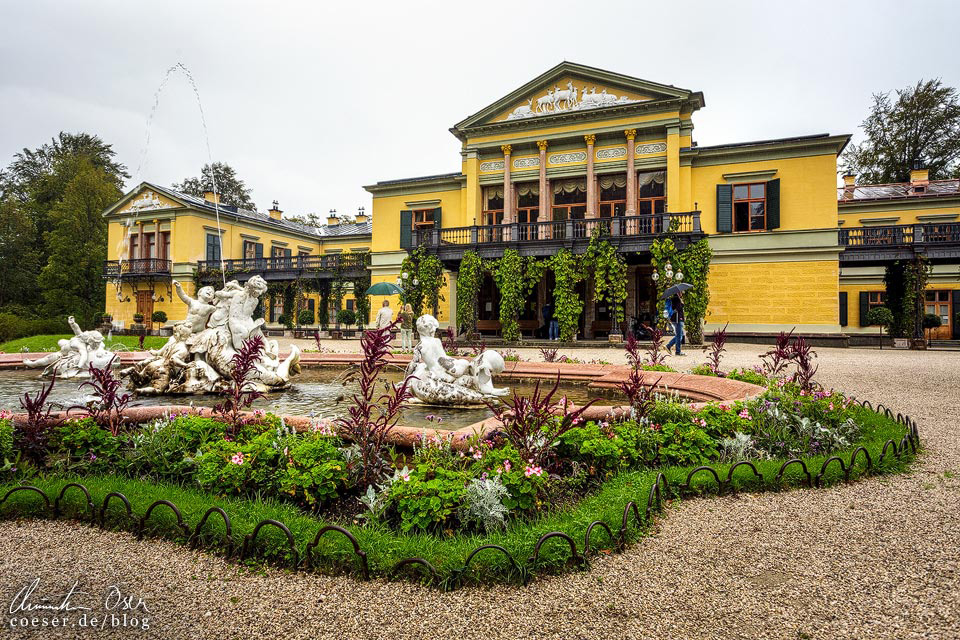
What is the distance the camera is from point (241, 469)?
3.36 meters

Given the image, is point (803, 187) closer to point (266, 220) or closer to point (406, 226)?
point (406, 226)

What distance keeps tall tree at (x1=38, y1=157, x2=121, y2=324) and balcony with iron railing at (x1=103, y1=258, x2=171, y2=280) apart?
2.65 metres

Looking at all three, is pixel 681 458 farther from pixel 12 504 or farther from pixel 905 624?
pixel 12 504

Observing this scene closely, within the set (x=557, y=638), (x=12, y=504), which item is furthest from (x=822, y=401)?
(x=12, y=504)

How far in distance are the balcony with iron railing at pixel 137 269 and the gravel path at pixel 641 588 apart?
35236 millimetres

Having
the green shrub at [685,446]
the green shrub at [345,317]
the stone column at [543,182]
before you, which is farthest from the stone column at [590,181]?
the green shrub at [685,446]

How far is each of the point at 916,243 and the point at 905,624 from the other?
23571mm

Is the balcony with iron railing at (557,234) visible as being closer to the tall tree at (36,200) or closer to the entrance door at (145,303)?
the entrance door at (145,303)

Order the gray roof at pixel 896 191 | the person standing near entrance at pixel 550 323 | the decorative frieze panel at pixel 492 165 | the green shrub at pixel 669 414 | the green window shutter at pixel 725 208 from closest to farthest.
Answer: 1. the green shrub at pixel 669 414
2. the person standing near entrance at pixel 550 323
3. the green window shutter at pixel 725 208
4. the decorative frieze panel at pixel 492 165
5. the gray roof at pixel 896 191

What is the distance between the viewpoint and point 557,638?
216 centimetres

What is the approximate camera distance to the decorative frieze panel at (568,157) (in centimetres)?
2439

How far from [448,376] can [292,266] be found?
93.3ft

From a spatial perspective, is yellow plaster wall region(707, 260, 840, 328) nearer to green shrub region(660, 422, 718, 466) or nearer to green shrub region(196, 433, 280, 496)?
green shrub region(660, 422, 718, 466)

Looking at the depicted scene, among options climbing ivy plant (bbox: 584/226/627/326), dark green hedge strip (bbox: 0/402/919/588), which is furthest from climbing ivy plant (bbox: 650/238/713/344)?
dark green hedge strip (bbox: 0/402/919/588)
